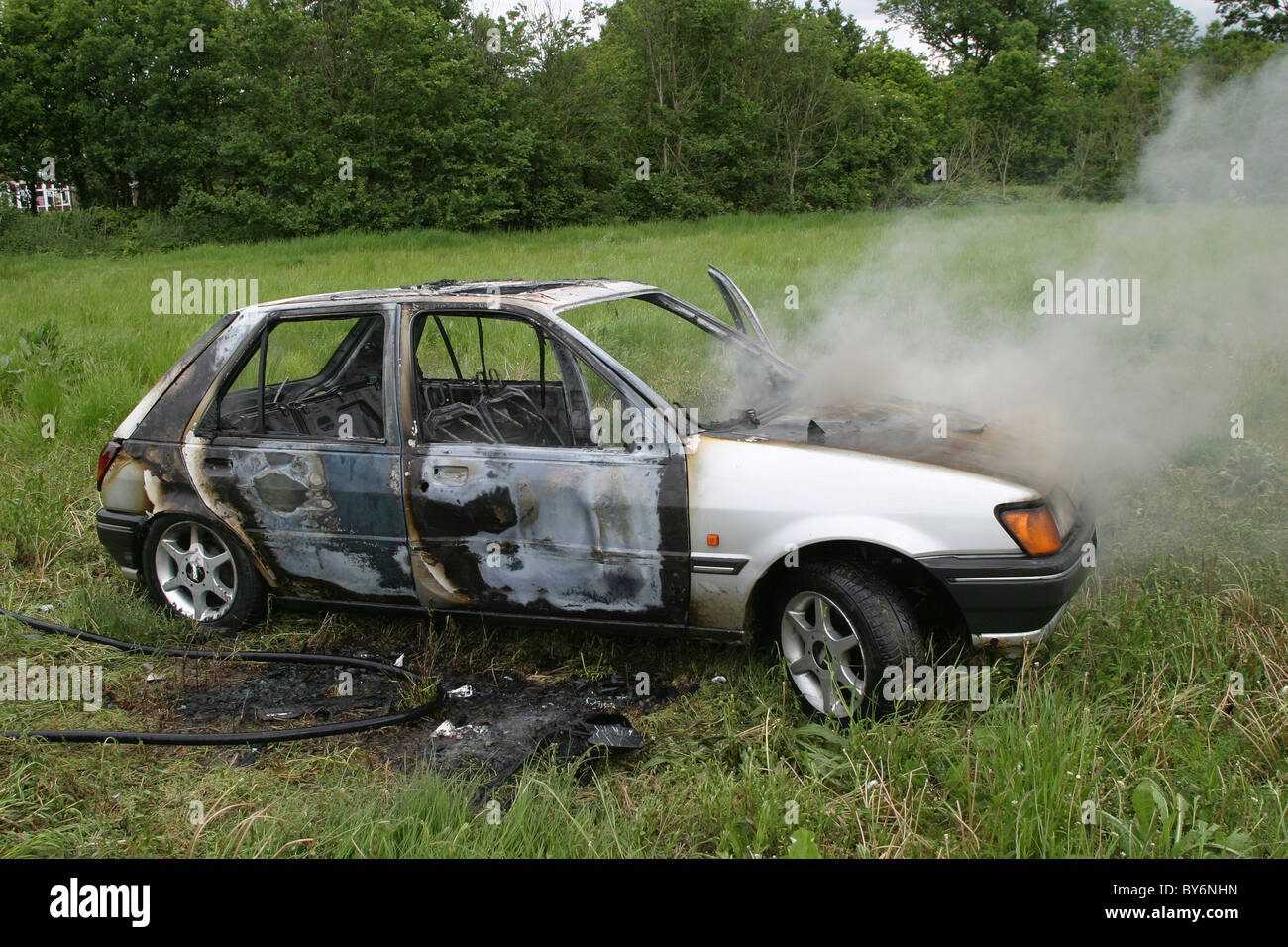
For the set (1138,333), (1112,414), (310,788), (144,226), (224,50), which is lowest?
(310,788)

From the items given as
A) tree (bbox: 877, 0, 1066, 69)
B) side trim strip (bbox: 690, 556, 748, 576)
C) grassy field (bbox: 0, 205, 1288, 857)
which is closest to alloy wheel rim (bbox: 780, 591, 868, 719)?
grassy field (bbox: 0, 205, 1288, 857)

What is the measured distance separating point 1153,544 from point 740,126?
2846cm

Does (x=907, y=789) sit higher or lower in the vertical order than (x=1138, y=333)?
lower

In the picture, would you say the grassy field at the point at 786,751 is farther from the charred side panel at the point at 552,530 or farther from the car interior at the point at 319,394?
the car interior at the point at 319,394

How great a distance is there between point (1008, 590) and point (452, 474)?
223 centimetres

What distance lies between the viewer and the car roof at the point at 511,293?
14.3 ft

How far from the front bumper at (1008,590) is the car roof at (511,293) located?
1.95m

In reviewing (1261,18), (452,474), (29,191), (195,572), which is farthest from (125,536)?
(29,191)

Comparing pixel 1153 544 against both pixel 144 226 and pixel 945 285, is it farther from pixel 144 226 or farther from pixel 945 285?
pixel 144 226

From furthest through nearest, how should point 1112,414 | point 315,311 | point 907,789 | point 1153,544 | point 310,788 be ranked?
point 1112,414
point 1153,544
point 315,311
point 310,788
point 907,789

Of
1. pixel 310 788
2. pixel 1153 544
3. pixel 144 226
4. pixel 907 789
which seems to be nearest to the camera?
pixel 907 789

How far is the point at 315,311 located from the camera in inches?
182

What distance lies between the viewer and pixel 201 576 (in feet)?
16.0
